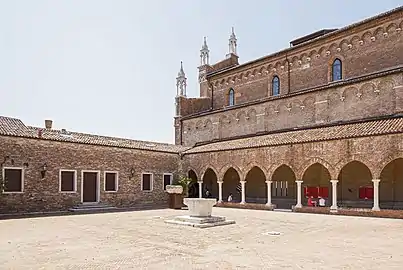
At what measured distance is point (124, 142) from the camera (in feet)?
89.4

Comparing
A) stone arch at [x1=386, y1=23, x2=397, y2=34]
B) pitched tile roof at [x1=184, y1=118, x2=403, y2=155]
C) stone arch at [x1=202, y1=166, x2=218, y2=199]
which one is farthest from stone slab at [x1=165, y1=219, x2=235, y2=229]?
stone arch at [x1=386, y1=23, x2=397, y2=34]

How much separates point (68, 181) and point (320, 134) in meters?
14.9

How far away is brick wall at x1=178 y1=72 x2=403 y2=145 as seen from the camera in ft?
74.5

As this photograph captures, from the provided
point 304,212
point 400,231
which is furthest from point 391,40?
point 400,231

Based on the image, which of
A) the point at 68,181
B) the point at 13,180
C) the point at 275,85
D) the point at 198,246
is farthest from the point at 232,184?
the point at 198,246

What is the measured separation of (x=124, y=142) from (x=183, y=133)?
9.97 m

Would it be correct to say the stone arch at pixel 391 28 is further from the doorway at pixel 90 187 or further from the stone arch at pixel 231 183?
the doorway at pixel 90 187

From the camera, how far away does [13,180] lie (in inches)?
789

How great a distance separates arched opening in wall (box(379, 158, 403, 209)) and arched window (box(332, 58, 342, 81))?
7.91 metres

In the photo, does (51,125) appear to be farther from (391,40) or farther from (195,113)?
(391,40)

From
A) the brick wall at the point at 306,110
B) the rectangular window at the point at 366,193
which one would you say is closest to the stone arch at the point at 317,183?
the rectangular window at the point at 366,193

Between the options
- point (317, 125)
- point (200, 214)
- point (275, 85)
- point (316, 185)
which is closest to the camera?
point (200, 214)

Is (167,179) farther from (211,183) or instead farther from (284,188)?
(284,188)

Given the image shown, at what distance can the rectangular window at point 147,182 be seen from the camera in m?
26.6
